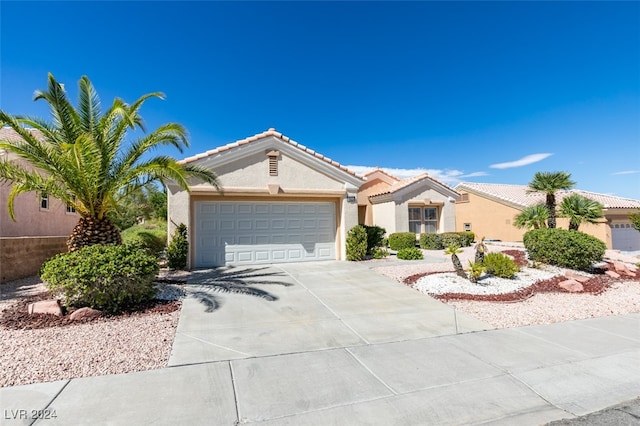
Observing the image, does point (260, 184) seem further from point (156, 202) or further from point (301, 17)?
point (156, 202)

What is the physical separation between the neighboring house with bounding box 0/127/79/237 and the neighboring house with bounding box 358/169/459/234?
16226 millimetres

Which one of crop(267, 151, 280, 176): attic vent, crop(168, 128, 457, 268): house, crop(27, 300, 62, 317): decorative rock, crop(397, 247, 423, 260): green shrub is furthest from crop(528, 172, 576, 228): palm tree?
crop(27, 300, 62, 317): decorative rock

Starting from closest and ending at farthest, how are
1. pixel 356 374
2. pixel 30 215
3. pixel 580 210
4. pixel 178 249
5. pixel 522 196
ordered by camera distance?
pixel 356 374
pixel 178 249
pixel 580 210
pixel 30 215
pixel 522 196

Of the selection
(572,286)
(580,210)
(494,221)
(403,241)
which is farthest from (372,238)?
(494,221)

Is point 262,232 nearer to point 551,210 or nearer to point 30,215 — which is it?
point 30,215

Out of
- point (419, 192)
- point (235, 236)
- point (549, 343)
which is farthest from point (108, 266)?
point (419, 192)

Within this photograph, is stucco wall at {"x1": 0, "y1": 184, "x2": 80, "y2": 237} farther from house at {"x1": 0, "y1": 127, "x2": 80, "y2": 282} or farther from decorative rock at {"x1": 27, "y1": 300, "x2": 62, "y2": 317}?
decorative rock at {"x1": 27, "y1": 300, "x2": 62, "y2": 317}

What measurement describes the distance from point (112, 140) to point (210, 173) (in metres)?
3.32

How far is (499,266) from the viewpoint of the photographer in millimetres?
9648

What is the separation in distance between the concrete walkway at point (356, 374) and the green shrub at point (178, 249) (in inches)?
177

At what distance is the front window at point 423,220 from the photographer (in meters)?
20.2

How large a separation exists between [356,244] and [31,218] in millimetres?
13602

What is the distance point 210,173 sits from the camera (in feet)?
36.5

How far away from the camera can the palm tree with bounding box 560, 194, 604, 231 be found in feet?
39.5
